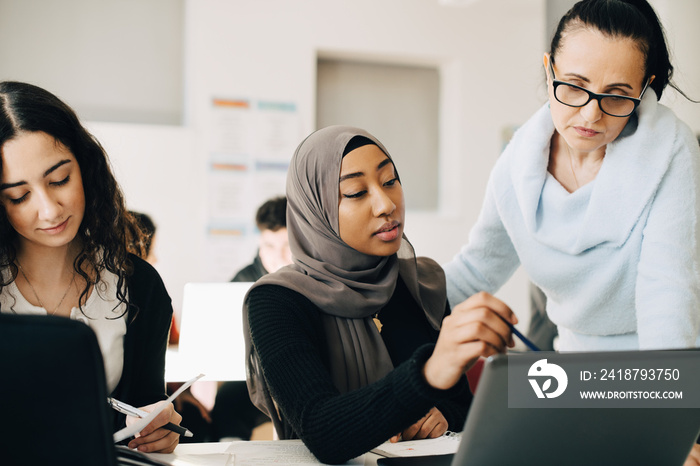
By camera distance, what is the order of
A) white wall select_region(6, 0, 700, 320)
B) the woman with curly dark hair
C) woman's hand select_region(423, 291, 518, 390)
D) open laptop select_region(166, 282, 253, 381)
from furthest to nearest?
white wall select_region(6, 0, 700, 320) < open laptop select_region(166, 282, 253, 381) < the woman with curly dark hair < woman's hand select_region(423, 291, 518, 390)

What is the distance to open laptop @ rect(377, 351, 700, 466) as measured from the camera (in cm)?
65

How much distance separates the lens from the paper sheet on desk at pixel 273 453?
0.97 m

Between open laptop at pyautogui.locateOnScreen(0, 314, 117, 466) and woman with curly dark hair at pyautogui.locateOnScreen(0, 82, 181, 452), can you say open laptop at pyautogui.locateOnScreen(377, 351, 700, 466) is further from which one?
woman with curly dark hair at pyautogui.locateOnScreen(0, 82, 181, 452)

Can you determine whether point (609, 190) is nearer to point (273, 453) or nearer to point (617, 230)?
point (617, 230)

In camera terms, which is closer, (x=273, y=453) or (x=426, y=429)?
(x=273, y=453)

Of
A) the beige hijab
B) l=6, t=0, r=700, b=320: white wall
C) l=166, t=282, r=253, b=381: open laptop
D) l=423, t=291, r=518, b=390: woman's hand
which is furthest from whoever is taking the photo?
l=6, t=0, r=700, b=320: white wall

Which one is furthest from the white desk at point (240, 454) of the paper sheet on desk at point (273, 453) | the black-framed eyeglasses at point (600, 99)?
the black-framed eyeglasses at point (600, 99)

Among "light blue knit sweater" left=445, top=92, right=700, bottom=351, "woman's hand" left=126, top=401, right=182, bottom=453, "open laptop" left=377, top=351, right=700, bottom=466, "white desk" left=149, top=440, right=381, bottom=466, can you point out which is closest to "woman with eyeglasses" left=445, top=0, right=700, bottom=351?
"light blue knit sweater" left=445, top=92, right=700, bottom=351

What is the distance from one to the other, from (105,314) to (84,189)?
0.86ft

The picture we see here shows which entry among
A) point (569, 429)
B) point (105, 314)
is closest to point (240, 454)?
point (105, 314)

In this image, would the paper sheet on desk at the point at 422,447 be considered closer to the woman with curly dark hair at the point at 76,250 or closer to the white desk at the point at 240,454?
the white desk at the point at 240,454

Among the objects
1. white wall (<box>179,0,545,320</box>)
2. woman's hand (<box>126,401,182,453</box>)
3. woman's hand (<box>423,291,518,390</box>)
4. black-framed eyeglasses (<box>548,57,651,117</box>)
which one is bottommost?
woman's hand (<box>126,401,182,453</box>)

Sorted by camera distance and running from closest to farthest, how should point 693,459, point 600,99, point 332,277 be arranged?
point 693,459, point 600,99, point 332,277

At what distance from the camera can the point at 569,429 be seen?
2.27ft
